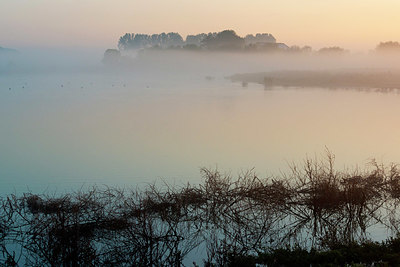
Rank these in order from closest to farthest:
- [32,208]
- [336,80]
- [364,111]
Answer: [32,208] < [364,111] < [336,80]

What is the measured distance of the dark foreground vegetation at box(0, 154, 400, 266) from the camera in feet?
30.2

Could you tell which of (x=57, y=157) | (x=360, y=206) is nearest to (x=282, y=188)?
(x=360, y=206)

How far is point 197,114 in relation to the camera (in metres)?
37.2

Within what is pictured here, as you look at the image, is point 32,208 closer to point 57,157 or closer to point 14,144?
point 57,157

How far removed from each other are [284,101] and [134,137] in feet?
70.2

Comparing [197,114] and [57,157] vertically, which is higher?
[197,114]

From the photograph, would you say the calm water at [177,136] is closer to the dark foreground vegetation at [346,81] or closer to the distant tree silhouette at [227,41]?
the dark foreground vegetation at [346,81]

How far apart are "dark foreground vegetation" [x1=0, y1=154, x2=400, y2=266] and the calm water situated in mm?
4680

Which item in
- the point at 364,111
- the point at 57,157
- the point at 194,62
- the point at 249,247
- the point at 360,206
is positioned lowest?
the point at 249,247

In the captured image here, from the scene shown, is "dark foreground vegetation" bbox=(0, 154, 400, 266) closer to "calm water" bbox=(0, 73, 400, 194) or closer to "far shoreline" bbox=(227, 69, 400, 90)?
"calm water" bbox=(0, 73, 400, 194)


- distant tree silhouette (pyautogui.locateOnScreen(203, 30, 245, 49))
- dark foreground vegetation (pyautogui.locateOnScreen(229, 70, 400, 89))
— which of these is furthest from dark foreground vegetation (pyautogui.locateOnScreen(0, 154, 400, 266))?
distant tree silhouette (pyautogui.locateOnScreen(203, 30, 245, 49))

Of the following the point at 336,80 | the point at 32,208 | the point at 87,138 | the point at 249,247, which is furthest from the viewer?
the point at 336,80

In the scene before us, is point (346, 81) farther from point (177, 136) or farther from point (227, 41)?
point (227, 41)

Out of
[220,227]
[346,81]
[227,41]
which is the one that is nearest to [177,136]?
[220,227]
